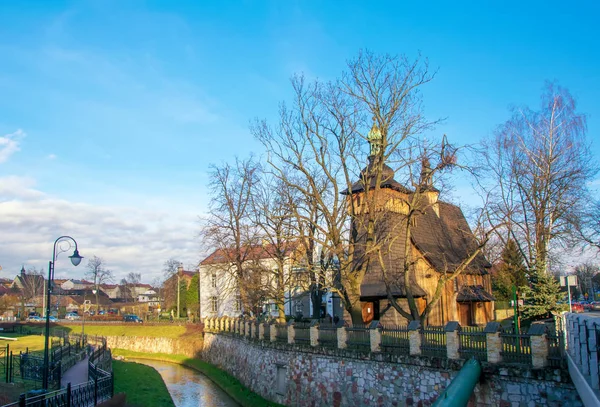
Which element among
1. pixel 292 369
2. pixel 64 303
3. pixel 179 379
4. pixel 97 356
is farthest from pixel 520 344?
pixel 64 303

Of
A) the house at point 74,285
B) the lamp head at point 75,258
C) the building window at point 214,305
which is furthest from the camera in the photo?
the house at point 74,285

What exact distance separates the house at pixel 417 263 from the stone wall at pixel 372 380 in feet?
17.5

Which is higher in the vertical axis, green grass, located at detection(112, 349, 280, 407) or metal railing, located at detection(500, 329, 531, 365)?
metal railing, located at detection(500, 329, 531, 365)

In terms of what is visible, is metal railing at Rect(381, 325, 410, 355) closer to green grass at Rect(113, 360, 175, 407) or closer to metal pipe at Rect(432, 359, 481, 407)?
metal pipe at Rect(432, 359, 481, 407)

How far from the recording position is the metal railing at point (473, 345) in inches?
541

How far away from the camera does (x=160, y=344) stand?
41812mm

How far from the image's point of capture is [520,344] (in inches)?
507

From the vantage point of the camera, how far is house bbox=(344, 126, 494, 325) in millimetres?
25703

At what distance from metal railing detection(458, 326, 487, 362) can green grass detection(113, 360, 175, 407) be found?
11.5 m

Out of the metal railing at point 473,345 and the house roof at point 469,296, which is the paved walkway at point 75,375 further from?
the house roof at point 469,296

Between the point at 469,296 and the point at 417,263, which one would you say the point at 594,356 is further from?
the point at 469,296

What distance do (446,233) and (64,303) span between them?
3587 inches

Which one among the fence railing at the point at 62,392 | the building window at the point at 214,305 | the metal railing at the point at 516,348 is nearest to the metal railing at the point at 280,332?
the fence railing at the point at 62,392

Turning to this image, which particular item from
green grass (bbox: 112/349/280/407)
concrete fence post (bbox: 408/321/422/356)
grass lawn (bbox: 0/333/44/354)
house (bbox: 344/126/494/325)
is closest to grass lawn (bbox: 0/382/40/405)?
green grass (bbox: 112/349/280/407)
